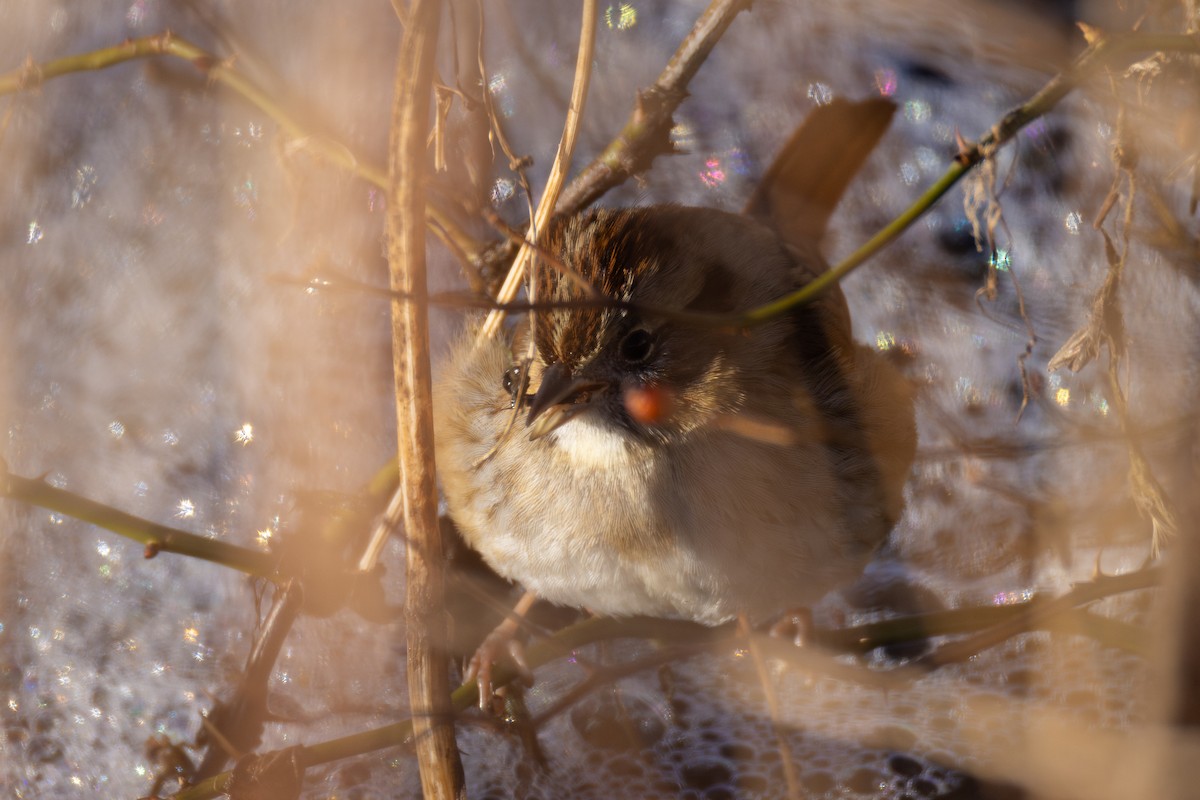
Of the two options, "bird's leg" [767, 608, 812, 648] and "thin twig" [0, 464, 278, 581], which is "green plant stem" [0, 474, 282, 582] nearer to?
"thin twig" [0, 464, 278, 581]

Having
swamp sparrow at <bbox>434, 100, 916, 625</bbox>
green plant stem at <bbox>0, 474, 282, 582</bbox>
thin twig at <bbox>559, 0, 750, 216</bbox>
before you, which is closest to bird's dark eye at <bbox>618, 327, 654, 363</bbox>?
swamp sparrow at <bbox>434, 100, 916, 625</bbox>

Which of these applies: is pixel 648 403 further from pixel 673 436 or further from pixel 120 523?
pixel 120 523

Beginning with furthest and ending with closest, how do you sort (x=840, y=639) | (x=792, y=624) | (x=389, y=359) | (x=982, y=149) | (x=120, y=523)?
(x=792, y=624), (x=389, y=359), (x=840, y=639), (x=120, y=523), (x=982, y=149)

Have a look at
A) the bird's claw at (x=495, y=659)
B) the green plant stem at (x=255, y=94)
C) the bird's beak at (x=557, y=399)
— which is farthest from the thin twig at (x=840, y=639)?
the green plant stem at (x=255, y=94)

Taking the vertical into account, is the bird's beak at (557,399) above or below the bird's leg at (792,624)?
above

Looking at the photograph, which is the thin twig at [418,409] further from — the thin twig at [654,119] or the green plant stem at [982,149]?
the thin twig at [654,119]

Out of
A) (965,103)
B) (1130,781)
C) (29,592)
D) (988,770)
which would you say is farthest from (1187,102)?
(29,592)

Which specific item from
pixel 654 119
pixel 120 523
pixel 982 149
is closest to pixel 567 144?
pixel 654 119

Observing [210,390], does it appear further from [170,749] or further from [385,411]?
[170,749]
